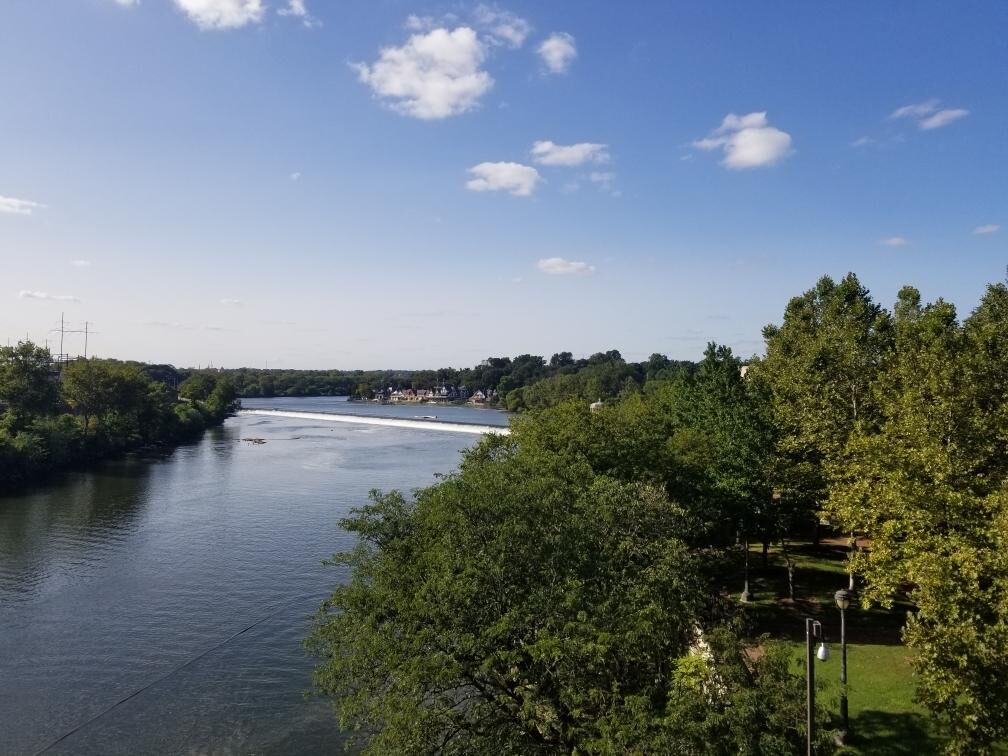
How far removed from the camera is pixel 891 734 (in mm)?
16641

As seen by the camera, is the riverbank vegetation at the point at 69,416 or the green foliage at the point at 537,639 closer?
the green foliage at the point at 537,639

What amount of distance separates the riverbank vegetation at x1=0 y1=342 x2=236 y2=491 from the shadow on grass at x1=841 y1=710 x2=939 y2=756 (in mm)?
67250

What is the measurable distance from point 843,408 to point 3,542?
47.4m

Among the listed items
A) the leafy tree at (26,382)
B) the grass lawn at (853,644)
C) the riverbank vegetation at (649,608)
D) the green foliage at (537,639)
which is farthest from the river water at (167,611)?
the leafy tree at (26,382)

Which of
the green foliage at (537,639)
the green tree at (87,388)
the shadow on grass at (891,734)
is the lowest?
the shadow on grass at (891,734)

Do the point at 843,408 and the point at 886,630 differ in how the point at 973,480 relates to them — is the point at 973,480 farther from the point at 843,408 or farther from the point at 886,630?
the point at 843,408

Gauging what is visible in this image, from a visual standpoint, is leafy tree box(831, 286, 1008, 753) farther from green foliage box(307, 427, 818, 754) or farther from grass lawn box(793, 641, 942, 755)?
green foliage box(307, 427, 818, 754)

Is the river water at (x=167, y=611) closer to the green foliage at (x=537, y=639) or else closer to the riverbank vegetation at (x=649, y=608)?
the riverbank vegetation at (x=649, y=608)

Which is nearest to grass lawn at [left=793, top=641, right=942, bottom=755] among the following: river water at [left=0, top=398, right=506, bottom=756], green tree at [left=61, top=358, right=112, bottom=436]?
river water at [left=0, top=398, right=506, bottom=756]

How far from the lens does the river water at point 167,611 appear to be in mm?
21617

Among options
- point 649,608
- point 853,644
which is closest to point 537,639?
point 649,608

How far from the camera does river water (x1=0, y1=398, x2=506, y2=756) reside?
21.6 m

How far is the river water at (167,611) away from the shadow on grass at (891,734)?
14190 millimetres

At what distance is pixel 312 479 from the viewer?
215ft
